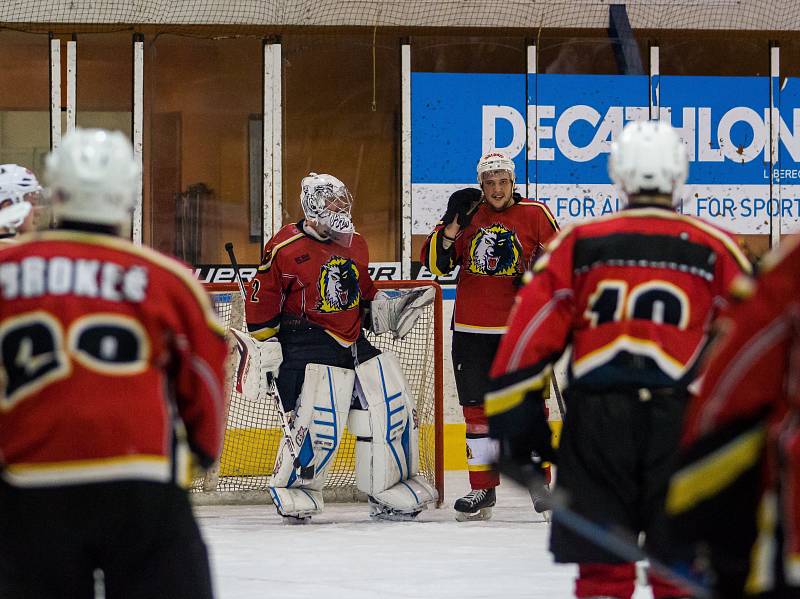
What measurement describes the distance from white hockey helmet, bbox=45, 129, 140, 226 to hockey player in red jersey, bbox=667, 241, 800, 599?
925 millimetres

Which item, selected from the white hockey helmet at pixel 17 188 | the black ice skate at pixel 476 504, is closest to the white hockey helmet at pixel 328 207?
the black ice skate at pixel 476 504

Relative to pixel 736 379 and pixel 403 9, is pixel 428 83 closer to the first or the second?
pixel 403 9

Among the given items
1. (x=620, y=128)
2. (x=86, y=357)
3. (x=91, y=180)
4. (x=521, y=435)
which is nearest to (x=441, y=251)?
(x=620, y=128)

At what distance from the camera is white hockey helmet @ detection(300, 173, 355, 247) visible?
5.61 metres

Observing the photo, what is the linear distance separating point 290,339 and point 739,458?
13.5 feet

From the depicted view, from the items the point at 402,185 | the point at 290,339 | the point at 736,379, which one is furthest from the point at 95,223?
the point at 402,185

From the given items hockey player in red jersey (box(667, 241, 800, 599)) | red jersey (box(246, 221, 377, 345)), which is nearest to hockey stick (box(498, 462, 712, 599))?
hockey player in red jersey (box(667, 241, 800, 599))

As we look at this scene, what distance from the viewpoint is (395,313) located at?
18.8 feet

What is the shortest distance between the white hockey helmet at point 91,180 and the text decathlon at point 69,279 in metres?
0.09

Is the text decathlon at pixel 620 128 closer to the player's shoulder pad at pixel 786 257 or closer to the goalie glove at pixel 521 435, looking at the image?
the goalie glove at pixel 521 435

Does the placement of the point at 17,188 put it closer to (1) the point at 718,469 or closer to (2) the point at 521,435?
(2) the point at 521,435

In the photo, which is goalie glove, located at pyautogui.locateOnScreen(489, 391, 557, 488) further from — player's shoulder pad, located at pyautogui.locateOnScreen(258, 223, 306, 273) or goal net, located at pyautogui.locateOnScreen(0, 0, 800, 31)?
goal net, located at pyautogui.locateOnScreen(0, 0, 800, 31)

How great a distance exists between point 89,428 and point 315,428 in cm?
355

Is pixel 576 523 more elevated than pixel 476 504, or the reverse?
pixel 576 523
